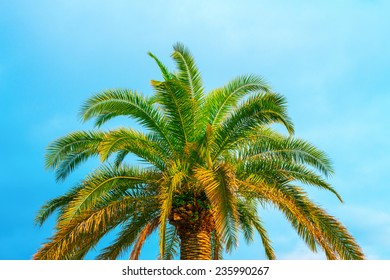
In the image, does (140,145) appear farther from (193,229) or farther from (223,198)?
(223,198)

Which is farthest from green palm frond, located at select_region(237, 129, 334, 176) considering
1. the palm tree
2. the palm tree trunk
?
the palm tree trunk

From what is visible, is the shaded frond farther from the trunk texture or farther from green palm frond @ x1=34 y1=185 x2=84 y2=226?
green palm frond @ x1=34 y1=185 x2=84 y2=226

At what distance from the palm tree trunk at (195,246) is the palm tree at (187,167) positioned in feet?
0.09

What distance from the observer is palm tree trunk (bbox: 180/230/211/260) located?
15.3 metres

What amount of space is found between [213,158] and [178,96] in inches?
77.6

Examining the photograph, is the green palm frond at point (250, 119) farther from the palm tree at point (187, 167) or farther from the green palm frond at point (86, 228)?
the green palm frond at point (86, 228)

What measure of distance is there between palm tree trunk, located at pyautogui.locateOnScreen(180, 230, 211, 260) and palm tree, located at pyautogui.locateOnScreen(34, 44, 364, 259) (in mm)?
27

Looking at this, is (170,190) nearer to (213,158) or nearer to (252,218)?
(213,158)

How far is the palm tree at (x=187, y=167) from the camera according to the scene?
47.0 ft

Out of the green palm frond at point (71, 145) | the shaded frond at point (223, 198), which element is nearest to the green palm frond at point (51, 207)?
the green palm frond at point (71, 145)

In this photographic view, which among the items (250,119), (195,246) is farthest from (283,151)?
(195,246)

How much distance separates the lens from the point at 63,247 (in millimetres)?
13977

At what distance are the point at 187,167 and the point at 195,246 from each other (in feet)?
7.59

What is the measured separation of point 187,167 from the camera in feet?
48.1
